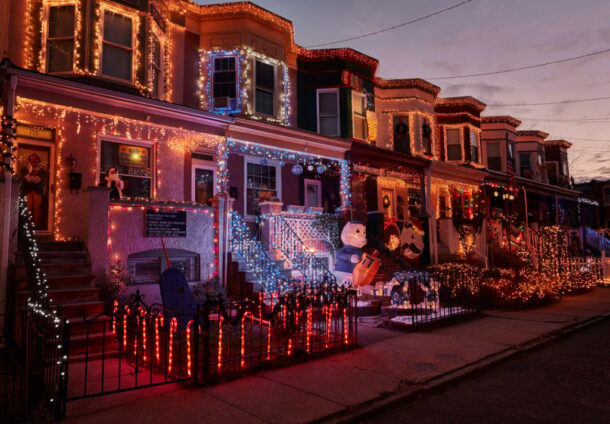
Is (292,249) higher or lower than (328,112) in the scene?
lower

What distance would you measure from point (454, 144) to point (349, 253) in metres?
13.7

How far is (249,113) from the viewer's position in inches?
604

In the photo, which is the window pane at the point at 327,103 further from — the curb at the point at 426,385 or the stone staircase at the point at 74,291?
the curb at the point at 426,385

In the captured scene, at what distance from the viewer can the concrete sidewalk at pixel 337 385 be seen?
16.1 feet

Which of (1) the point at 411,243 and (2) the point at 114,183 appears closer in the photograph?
(2) the point at 114,183

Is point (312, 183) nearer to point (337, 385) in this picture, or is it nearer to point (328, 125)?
point (328, 125)

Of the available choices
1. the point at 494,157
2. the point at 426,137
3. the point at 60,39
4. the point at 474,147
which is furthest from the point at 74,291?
the point at 494,157

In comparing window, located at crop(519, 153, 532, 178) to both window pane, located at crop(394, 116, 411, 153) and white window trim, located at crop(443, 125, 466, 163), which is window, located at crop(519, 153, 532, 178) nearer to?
white window trim, located at crop(443, 125, 466, 163)

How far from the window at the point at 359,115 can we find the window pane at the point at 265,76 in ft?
13.1

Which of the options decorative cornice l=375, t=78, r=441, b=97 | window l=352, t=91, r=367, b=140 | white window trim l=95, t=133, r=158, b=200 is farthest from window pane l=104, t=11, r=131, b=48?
decorative cornice l=375, t=78, r=441, b=97

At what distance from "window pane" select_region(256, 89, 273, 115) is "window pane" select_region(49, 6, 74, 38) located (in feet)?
20.1

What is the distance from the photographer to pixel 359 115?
19.0 meters

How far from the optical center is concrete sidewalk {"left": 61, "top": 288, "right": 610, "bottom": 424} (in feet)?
16.1

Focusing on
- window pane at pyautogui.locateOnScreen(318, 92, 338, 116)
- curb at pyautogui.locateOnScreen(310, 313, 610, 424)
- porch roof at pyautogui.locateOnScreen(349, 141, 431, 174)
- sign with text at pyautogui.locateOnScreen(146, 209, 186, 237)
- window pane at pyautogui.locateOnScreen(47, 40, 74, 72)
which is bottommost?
curb at pyautogui.locateOnScreen(310, 313, 610, 424)
